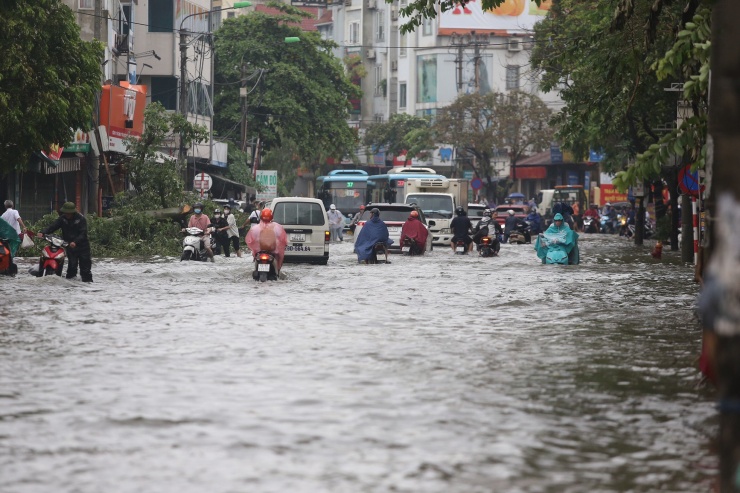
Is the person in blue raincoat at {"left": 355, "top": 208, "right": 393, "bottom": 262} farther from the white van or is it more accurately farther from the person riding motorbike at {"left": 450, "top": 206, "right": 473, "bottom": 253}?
the person riding motorbike at {"left": 450, "top": 206, "right": 473, "bottom": 253}

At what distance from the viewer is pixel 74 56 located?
113ft

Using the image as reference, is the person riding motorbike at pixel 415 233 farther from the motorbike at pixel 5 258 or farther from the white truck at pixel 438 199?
the motorbike at pixel 5 258

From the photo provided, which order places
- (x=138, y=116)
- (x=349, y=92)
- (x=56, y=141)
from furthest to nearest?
1. (x=349, y=92)
2. (x=138, y=116)
3. (x=56, y=141)

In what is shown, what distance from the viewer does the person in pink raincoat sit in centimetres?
2655

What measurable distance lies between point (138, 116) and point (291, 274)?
23528 millimetres

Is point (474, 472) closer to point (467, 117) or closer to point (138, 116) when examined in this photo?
point (138, 116)

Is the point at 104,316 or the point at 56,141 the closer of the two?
the point at 104,316

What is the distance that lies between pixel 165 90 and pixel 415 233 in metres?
30.5

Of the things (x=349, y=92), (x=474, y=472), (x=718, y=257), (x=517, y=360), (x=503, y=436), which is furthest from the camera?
(x=349, y=92)

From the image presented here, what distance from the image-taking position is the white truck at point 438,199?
50.2 metres

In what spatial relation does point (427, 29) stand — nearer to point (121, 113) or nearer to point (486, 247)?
point (121, 113)

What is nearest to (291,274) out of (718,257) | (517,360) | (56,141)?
(56,141)

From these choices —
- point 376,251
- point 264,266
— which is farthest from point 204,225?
point 264,266

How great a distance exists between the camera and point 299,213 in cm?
3475
